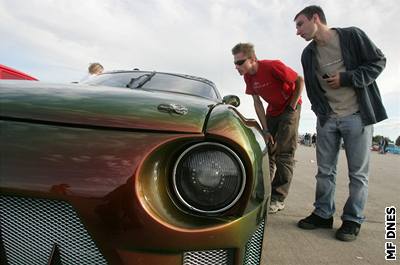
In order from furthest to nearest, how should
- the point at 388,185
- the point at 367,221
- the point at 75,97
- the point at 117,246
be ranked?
1. the point at 388,185
2. the point at 367,221
3. the point at 75,97
4. the point at 117,246

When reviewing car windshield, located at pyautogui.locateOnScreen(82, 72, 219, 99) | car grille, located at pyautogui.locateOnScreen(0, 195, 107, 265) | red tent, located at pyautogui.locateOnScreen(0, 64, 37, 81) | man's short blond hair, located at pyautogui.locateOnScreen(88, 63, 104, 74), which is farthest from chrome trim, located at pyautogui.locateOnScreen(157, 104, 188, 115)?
red tent, located at pyautogui.locateOnScreen(0, 64, 37, 81)

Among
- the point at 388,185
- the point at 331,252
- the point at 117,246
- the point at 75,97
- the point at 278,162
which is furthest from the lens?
the point at 388,185

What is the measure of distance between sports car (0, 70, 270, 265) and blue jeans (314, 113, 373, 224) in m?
1.97

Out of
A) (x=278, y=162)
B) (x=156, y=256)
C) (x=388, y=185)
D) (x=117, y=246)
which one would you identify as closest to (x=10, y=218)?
(x=117, y=246)

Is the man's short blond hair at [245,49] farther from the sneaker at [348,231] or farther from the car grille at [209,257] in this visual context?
the car grille at [209,257]

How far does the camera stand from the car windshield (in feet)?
9.61

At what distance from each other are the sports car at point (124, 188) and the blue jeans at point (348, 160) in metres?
1.97

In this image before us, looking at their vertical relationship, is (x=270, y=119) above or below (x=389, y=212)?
above

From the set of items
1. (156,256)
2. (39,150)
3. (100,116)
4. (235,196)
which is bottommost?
(156,256)

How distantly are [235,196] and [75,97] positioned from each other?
770 mm

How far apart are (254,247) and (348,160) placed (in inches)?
80.4

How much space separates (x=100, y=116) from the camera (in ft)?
4.43

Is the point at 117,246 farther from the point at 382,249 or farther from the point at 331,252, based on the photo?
the point at 382,249

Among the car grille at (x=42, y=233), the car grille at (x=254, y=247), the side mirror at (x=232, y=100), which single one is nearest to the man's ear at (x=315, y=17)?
the side mirror at (x=232, y=100)
